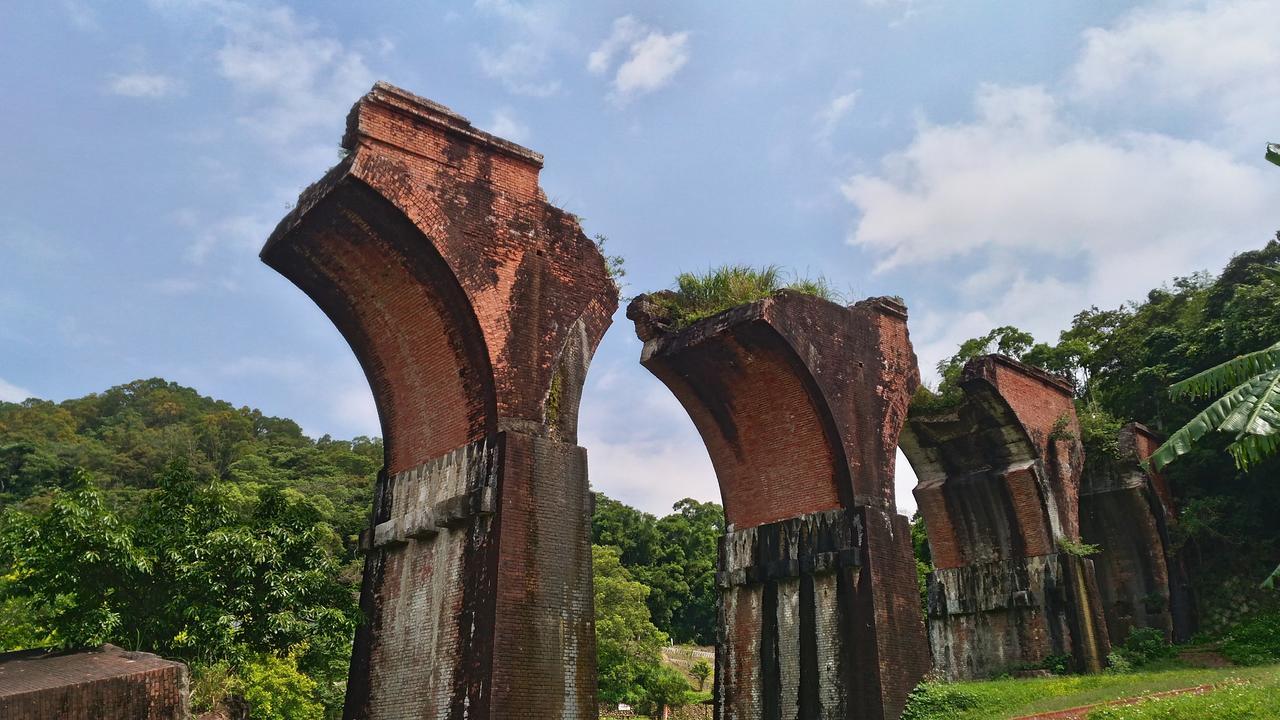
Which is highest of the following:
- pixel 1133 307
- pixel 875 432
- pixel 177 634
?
pixel 1133 307

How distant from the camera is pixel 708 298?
45.9ft

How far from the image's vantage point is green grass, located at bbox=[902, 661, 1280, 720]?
458 inches

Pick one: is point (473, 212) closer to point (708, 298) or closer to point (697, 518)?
point (708, 298)

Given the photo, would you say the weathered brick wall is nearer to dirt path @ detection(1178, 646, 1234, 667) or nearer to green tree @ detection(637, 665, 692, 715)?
dirt path @ detection(1178, 646, 1234, 667)

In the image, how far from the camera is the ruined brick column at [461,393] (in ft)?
29.5

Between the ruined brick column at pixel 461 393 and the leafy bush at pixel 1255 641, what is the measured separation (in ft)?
43.9

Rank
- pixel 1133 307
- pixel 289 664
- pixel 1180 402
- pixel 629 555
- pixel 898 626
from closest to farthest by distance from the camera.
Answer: pixel 898 626
pixel 289 664
pixel 1180 402
pixel 1133 307
pixel 629 555

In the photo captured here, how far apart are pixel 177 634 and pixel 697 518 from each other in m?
34.0

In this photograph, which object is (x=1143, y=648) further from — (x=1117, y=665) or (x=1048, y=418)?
(x=1048, y=418)

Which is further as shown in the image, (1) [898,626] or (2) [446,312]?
(1) [898,626]

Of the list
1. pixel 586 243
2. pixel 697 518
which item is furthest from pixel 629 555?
pixel 586 243

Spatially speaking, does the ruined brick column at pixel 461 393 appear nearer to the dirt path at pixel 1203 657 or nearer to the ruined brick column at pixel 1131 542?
the dirt path at pixel 1203 657

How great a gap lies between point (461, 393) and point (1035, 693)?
848cm

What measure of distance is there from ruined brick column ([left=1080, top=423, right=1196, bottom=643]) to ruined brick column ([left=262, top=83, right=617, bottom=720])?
13.4 m
